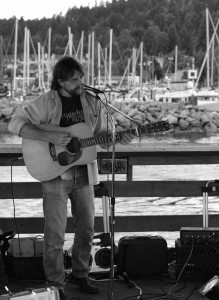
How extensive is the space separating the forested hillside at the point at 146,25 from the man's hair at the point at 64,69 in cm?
7818

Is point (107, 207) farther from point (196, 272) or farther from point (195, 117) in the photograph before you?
point (195, 117)

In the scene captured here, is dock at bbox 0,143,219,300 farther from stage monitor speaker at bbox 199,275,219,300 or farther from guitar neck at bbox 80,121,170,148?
stage monitor speaker at bbox 199,275,219,300

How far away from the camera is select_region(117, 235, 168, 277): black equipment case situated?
209 inches

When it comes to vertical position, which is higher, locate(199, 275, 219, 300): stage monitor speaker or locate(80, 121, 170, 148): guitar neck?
locate(80, 121, 170, 148): guitar neck

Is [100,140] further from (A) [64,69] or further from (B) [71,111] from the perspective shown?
(A) [64,69]

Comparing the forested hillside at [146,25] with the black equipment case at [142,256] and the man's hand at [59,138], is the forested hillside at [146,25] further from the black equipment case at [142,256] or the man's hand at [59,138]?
the man's hand at [59,138]

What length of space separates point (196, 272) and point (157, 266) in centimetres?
29

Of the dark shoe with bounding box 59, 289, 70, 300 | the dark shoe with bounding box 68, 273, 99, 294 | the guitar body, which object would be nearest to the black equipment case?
the dark shoe with bounding box 68, 273, 99, 294

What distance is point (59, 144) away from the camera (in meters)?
4.68

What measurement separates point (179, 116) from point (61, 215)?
46.0 m

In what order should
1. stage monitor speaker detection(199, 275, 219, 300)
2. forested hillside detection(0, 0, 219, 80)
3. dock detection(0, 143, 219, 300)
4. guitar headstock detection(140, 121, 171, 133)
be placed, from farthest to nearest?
forested hillside detection(0, 0, 219, 80), dock detection(0, 143, 219, 300), guitar headstock detection(140, 121, 171, 133), stage monitor speaker detection(199, 275, 219, 300)

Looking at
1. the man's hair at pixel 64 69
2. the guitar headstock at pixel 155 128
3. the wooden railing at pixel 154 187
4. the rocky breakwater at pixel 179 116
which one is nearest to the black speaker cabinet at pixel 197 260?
the wooden railing at pixel 154 187

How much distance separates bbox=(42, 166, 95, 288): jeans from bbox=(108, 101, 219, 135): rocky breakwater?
40437mm

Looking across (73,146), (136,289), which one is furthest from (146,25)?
(73,146)
